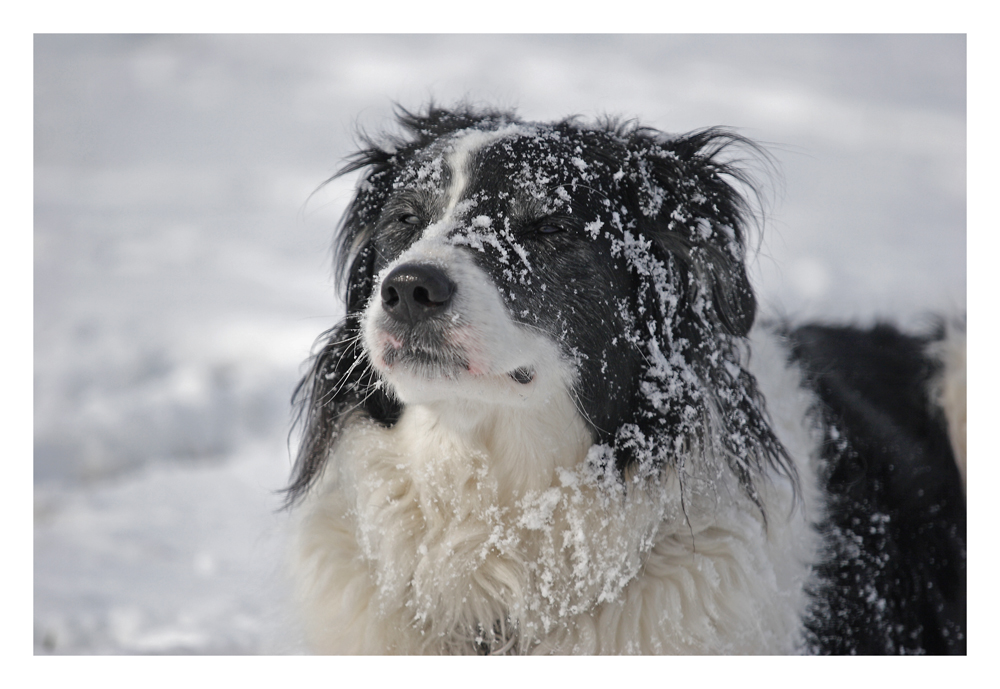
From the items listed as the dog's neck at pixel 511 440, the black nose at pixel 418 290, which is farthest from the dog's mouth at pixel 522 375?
the black nose at pixel 418 290

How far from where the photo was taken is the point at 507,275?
183 cm

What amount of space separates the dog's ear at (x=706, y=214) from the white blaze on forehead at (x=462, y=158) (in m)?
0.40

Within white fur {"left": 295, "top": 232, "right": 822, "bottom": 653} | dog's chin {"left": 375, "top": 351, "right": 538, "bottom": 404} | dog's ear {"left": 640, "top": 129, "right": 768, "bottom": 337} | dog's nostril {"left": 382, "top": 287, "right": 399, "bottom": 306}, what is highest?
dog's ear {"left": 640, "top": 129, "right": 768, "bottom": 337}

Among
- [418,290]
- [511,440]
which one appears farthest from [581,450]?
[418,290]

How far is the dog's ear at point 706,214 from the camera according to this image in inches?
79.7

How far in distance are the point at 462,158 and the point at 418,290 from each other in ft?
1.58

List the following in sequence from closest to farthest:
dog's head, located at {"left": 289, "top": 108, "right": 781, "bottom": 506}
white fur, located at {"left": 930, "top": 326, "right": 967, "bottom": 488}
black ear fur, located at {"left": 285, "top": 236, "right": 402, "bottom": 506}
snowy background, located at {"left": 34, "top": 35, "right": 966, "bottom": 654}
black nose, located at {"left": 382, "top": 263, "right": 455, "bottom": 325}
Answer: black nose, located at {"left": 382, "top": 263, "right": 455, "bottom": 325} < dog's head, located at {"left": 289, "top": 108, "right": 781, "bottom": 506} < black ear fur, located at {"left": 285, "top": 236, "right": 402, "bottom": 506} < snowy background, located at {"left": 34, "top": 35, "right": 966, "bottom": 654} < white fur, located at {"left": 930, "top": 326, "right": 967, "bottom": 488}

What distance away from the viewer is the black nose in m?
1.67

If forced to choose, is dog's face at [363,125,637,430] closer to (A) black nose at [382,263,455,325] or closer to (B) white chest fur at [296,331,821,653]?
(A) black nose at [382,263,455,325]

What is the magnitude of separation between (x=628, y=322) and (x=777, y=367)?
61 centimetres

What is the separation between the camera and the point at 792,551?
210 cm

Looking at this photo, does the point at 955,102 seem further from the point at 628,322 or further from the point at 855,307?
the point at 628,322

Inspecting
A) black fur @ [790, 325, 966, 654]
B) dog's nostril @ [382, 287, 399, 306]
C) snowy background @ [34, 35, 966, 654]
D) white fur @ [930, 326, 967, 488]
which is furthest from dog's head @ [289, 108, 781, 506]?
white fur @ [930, 326, 967, 488]

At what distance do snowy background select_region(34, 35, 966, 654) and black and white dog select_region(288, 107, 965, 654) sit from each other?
0.82 ft
